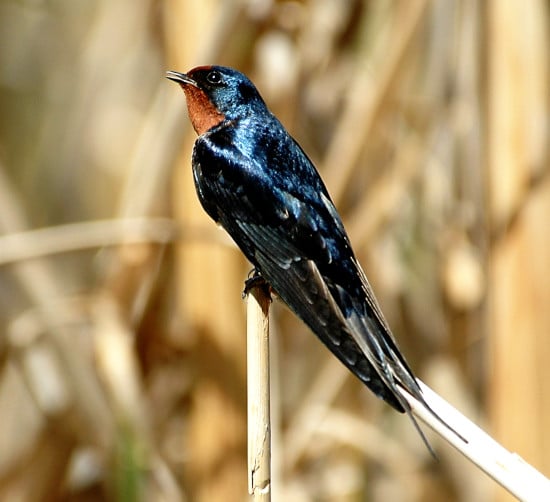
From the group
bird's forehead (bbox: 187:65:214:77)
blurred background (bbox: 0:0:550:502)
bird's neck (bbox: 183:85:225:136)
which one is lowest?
blurred background (bbox: 0:0:550:502)

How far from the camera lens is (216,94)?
1.25 meters

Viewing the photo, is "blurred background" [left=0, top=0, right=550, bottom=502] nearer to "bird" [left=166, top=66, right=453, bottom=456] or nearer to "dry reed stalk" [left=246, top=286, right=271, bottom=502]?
"bird" [left=166, top=66, right=453, bottom=456]

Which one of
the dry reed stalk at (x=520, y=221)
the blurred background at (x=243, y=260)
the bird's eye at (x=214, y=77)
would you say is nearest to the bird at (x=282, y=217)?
the bird's eye at (x=214, y=77)

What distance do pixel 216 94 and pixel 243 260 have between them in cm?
35

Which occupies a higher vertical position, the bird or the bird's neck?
the bird's neck

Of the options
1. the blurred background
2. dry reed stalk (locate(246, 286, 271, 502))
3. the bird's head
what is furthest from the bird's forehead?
dry reed stalk (locate(246, 286, 271, 502))

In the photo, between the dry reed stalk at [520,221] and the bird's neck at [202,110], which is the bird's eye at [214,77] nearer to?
the bird's neck at [202,110]

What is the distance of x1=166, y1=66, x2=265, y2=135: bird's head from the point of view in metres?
1.24

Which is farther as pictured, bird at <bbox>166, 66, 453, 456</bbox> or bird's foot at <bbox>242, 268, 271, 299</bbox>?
bird's foot at <bbox>242, 268, 271, 299</bbox>

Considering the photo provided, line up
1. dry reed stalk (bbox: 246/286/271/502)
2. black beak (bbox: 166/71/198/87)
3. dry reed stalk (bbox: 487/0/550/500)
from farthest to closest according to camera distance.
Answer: dry reed stalk (bbox: 487/0/550/500) → black beak (bbox: 166/71/198/87) → dry reed stalk (bbox: 246/286/271/502)

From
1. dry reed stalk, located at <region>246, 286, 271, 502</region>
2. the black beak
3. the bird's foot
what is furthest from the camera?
the black beak

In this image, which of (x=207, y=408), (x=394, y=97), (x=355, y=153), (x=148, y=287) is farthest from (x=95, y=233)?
(x=394, y=97)

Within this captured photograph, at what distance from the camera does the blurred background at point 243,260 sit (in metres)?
1.46

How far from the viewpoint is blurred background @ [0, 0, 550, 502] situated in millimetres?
1457
